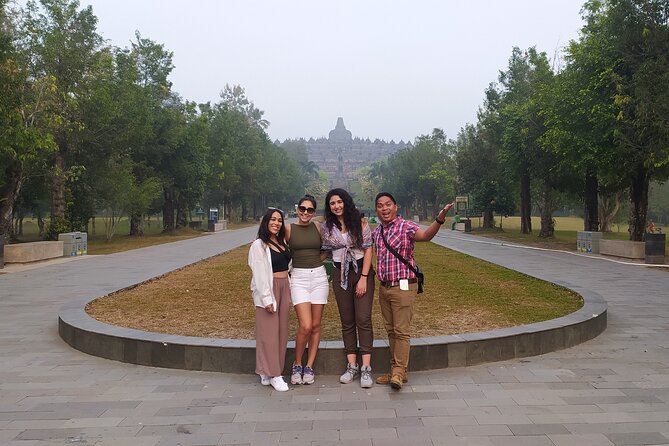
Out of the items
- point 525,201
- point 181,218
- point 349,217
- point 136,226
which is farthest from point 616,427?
point 181,218

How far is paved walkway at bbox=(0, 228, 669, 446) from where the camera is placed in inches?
145

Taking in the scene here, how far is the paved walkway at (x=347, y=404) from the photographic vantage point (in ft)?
12.1

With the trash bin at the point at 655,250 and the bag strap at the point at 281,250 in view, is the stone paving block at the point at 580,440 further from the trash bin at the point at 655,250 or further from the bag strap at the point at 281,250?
the trash bin at the point at 655,250

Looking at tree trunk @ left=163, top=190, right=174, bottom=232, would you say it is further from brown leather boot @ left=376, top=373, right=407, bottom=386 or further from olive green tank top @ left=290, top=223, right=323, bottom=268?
brown leather boot @ left=376, top=373, right=407, bottom=386

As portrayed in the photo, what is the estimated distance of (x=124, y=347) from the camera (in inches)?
224

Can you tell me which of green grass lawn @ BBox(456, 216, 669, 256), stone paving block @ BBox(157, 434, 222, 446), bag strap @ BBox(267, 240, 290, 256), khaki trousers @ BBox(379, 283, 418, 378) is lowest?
green grass lawn @ BBox(456, 216, 669, 256)

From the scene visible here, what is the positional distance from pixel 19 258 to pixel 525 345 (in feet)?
52.3

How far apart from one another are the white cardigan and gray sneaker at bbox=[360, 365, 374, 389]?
3.21 ft

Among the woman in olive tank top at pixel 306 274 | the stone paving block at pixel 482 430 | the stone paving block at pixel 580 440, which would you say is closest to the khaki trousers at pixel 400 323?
the woman in olive tank top at pixel 306 274

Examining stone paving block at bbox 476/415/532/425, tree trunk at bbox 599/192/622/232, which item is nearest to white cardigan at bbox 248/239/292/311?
stone paving block at bbox 476/415/532/425

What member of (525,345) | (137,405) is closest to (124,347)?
(137,405)

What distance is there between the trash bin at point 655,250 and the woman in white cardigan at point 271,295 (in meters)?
15.0

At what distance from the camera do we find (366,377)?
4770 millimetres

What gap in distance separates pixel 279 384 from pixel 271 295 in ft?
2.60
